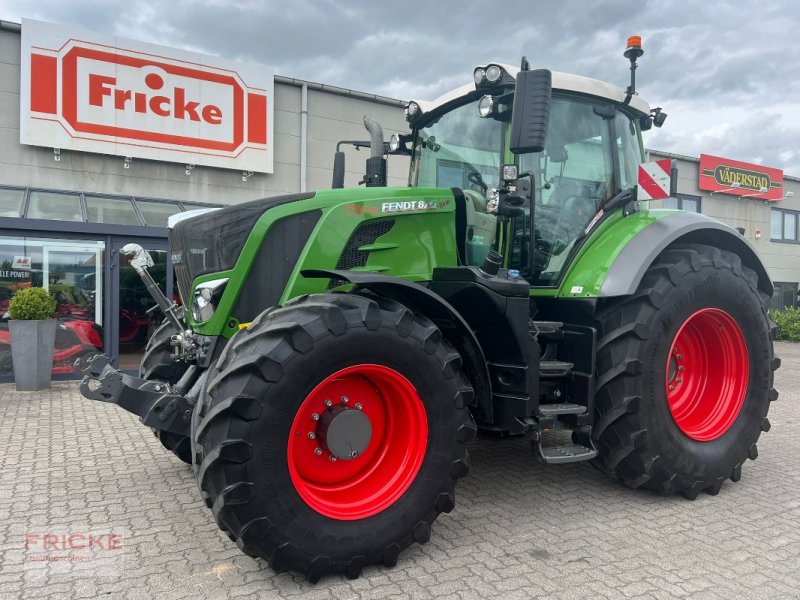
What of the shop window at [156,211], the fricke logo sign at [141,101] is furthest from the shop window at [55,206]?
the shop window at [156,211]

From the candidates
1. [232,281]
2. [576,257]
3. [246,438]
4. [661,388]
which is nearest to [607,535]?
[661,388]

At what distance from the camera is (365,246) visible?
3664 mm

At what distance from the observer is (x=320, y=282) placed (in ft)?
11.7

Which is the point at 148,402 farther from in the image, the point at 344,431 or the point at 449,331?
the point at 449,331

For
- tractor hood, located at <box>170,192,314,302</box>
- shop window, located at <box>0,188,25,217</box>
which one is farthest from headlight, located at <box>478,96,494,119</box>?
shop window, located at <box>0,188,25,217</box>

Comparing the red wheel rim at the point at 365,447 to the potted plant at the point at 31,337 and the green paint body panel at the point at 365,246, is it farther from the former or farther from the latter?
the potted plant at the point at 31,337

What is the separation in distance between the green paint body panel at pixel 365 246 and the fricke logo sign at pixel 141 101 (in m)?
7.88

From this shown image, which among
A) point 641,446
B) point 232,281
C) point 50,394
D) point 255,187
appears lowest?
point 50,394

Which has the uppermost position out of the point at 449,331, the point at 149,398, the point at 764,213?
the point at 764,213

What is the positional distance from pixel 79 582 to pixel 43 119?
9.22 m

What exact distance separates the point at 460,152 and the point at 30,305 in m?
6.88

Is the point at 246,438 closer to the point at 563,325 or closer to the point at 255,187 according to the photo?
the point at 563,325

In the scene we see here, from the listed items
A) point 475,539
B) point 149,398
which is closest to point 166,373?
point 149,398

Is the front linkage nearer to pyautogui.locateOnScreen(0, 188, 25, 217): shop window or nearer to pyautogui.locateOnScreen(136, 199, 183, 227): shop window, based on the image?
pyautogui.locateOnScreen(0, 188, 25, 217): shop window
